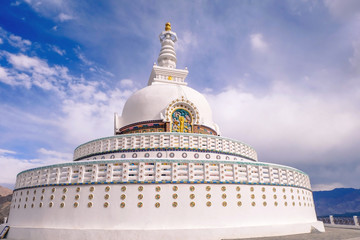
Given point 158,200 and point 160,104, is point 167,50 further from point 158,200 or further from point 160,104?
point 158,200

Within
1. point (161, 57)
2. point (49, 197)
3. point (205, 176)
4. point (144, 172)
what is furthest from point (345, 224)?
point (161, 57)

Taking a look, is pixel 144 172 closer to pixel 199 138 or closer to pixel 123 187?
pixel 123 187

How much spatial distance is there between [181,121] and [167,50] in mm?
12545

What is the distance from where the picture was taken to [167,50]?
28.9 m

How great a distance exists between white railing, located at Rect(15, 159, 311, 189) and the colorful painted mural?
310 inches

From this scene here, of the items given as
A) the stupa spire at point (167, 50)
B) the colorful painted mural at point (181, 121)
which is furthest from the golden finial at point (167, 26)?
the colorful painted mural at point (181, 121)

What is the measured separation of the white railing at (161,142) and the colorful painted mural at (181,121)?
3243mm

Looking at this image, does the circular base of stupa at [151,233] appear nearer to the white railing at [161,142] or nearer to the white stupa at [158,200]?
the white stupa at [158,200]

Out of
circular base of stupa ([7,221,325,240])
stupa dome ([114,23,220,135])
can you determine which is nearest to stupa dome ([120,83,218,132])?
stupa dome ([114,23,220,135])

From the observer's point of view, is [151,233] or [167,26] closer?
[151,233]

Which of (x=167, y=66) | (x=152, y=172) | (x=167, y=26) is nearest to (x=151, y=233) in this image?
(x=152, y=172)

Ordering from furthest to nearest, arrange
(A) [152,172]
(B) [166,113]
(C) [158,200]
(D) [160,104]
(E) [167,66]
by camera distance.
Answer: (E) [167,66]
(D) [160,104]
(B) [166,113]
(A) [152,172]
(C) [158,200]

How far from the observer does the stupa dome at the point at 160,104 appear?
2027cm

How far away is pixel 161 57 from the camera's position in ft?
94.2
